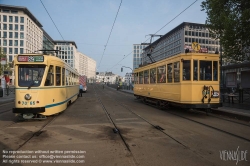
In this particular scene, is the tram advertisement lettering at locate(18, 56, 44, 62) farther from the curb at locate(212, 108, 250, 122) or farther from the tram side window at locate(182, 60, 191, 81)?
the curb at locate(212, 108, 250, 122)

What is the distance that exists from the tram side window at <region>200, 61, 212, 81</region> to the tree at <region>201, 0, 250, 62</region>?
5.57m

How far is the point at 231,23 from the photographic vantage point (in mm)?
14242

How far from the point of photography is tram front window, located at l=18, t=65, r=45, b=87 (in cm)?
838

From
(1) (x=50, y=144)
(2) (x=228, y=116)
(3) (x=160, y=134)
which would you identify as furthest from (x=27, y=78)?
(2) (x=228, y=116)

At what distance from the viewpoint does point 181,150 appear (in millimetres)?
5082

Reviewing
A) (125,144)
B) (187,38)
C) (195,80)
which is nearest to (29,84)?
(125,144)

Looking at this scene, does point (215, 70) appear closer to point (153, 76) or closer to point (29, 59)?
point (153, 76)

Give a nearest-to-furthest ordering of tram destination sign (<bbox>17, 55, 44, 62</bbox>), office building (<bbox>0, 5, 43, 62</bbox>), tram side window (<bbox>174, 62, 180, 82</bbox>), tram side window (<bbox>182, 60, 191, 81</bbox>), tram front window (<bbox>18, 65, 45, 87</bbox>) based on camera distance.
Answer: tram front window (<bbox>18, 65, 45, 87</bbox>) → tram destination sign (<bbox>17, 55, 44, 62</bbox>) → tram side window (<bbox>182, 60, 191, 81</bbox>) → tram side window (<bbox>174, 62, 180, 82</bbox>) → office building (<bbox>0, 5, 43, 62</bbox>)

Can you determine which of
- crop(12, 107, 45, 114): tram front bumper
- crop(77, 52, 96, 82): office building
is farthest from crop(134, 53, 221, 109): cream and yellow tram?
crop(77, 52, 96, 82): office building

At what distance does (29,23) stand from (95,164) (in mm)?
91869

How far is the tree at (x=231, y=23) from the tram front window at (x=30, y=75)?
12233 mm

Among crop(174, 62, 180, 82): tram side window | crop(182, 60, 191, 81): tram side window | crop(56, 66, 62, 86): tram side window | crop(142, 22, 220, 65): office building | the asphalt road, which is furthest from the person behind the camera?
crop(142, 22, 220, 65): office building

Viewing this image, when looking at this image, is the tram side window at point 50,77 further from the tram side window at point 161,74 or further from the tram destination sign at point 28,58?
the tram side window at point 161,74

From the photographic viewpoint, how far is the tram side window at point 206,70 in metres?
10.3
